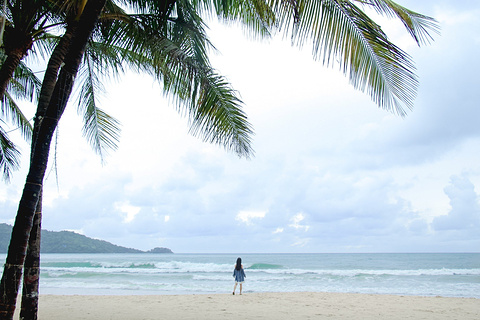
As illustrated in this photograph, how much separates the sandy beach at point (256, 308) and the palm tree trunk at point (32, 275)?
321cm

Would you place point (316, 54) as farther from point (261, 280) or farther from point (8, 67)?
point (261, 280)

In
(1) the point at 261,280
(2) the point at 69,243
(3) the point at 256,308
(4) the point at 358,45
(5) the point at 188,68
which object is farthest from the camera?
(2) the point at 69,243

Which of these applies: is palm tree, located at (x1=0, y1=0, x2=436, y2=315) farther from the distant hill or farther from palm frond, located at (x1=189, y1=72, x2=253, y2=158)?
the distant hill

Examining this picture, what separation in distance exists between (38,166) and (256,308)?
6.86 meters

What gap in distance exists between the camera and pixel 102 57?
5.71m

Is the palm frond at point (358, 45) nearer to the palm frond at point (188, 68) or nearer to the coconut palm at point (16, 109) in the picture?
the palm frond at point (188, 68)

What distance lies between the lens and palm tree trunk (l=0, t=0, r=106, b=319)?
313 cm

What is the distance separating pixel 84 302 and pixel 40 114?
779 centimetres

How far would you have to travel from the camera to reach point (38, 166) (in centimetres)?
331

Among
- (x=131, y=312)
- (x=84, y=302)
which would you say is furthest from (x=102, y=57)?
(x=84, y=302)

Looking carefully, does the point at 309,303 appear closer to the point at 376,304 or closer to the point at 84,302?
the point at 376,304

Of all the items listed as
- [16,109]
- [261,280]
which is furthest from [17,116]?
[261,280]

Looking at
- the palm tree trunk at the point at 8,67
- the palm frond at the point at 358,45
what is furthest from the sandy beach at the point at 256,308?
the palm frond at the point at 358,45

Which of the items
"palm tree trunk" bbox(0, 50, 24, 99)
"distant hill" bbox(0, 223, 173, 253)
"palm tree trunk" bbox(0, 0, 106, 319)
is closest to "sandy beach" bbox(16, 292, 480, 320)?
"palm tree trunk" bbox(0, 0, 106, 319)
